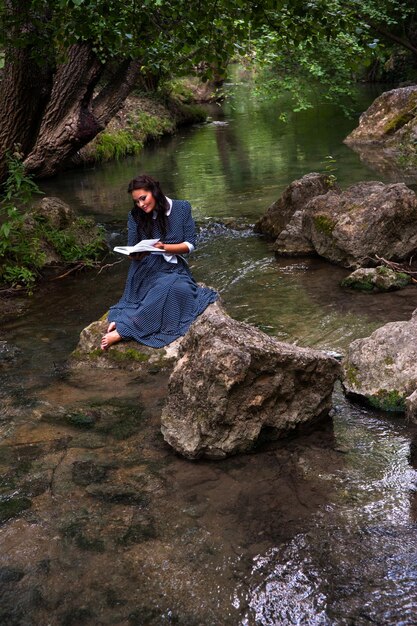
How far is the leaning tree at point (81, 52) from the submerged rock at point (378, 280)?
2.84 metres

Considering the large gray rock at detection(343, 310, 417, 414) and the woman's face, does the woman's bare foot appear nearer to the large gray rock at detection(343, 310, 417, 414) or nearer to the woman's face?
the woman's face

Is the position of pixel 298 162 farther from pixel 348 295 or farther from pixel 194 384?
pixel 194 384

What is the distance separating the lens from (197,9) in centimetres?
732

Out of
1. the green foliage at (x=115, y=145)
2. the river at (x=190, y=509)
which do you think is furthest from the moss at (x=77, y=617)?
the green foliage at (x=115, y=145)

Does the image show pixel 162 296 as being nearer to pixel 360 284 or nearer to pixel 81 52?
pixel 360 284

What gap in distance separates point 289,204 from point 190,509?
7519 millimetres

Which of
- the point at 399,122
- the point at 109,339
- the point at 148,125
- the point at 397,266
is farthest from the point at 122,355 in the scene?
the point at 148,125

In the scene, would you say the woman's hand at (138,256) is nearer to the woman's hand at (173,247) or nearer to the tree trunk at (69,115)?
the woman's hand at (173,247)

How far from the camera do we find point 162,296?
254 inches

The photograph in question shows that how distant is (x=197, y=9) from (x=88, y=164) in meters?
13.2

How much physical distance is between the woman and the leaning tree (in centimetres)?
177

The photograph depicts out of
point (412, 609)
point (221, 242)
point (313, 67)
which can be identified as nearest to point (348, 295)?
A: point (221, 242)

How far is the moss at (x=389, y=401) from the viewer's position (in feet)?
16.8

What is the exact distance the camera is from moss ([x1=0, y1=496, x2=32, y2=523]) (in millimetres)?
4090
